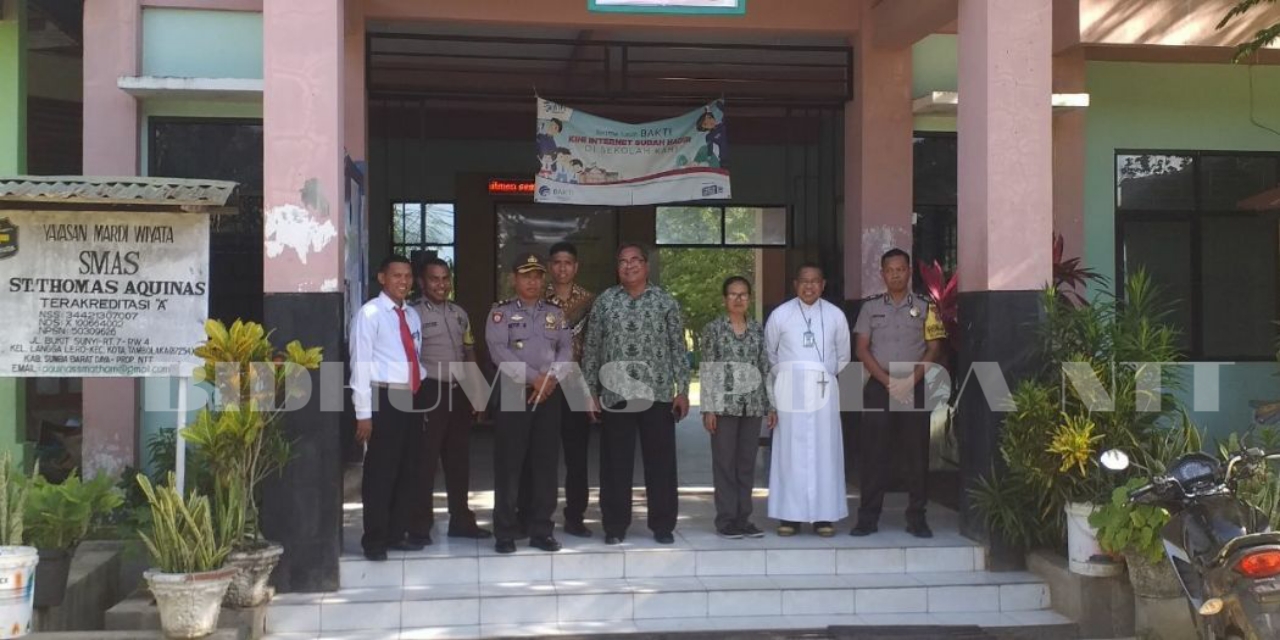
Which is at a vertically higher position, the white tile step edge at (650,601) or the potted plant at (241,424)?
the potted plant at (241,424)

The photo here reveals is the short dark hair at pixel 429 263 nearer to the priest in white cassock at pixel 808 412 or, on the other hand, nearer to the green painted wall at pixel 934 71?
the priest in white cassock at pixel 808 412

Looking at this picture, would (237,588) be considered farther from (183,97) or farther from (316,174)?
(183,97)

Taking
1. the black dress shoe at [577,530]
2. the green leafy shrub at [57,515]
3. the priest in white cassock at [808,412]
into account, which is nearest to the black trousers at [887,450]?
the priest in white cassock at [808,412]

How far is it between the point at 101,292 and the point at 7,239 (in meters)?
0.53

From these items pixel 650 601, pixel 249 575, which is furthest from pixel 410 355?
pixel 650 601

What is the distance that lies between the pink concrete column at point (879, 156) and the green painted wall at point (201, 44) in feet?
14.3

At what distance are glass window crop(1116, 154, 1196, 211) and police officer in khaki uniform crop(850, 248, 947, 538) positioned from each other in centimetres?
306

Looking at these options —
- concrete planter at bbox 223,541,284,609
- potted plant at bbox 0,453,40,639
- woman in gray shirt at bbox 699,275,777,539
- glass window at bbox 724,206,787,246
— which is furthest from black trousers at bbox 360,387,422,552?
glass window at bbox 724,206,787,246

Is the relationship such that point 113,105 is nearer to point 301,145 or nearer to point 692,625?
point 301,145

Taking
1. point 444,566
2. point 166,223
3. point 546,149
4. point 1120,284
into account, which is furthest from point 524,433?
point 1120,284

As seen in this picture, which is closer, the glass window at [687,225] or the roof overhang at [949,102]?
the roof overhang at [949,102]

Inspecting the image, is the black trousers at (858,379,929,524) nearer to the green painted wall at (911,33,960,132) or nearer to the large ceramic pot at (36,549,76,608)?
the green painted wall at (911,33,960,132)

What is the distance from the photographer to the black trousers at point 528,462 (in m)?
6.36

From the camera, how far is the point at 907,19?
25.9 feet
